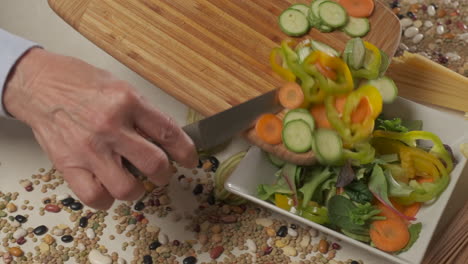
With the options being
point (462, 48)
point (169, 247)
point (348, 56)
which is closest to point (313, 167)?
point (348, 56)

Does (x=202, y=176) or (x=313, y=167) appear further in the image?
(x=202, y=176)

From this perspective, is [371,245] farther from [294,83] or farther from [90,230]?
→ [90,230]

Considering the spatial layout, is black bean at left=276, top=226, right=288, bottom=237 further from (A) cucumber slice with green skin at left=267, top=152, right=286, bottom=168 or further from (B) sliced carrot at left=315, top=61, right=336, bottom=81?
(B) sliced carrot at left=315, top=61, right=336, bottom=81

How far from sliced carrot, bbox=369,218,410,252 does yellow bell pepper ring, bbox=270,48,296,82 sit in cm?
36

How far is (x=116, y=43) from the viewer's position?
54.9 inches

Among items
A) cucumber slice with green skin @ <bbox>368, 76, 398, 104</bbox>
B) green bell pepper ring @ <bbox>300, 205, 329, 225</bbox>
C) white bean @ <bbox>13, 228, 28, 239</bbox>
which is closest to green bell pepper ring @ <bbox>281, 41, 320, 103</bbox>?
cucumber slice with green skin @ <bbox>368, 76, 398, 104</bbox>

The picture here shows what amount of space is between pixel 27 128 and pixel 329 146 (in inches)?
29.9

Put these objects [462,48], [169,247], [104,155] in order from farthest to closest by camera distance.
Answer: [462,48]
[169,247]
[104,155]

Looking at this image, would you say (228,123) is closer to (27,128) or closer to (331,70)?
(331,70)

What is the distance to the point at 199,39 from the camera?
4.59ft

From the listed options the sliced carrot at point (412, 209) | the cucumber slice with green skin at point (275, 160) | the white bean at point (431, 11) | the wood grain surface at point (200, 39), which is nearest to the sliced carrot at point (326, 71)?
the wood grain surface at point (200, 39)

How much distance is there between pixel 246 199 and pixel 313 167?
0.56ft

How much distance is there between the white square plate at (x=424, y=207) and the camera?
1.21 metres

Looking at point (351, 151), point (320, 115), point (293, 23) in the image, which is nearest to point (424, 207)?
point (351, 151)
